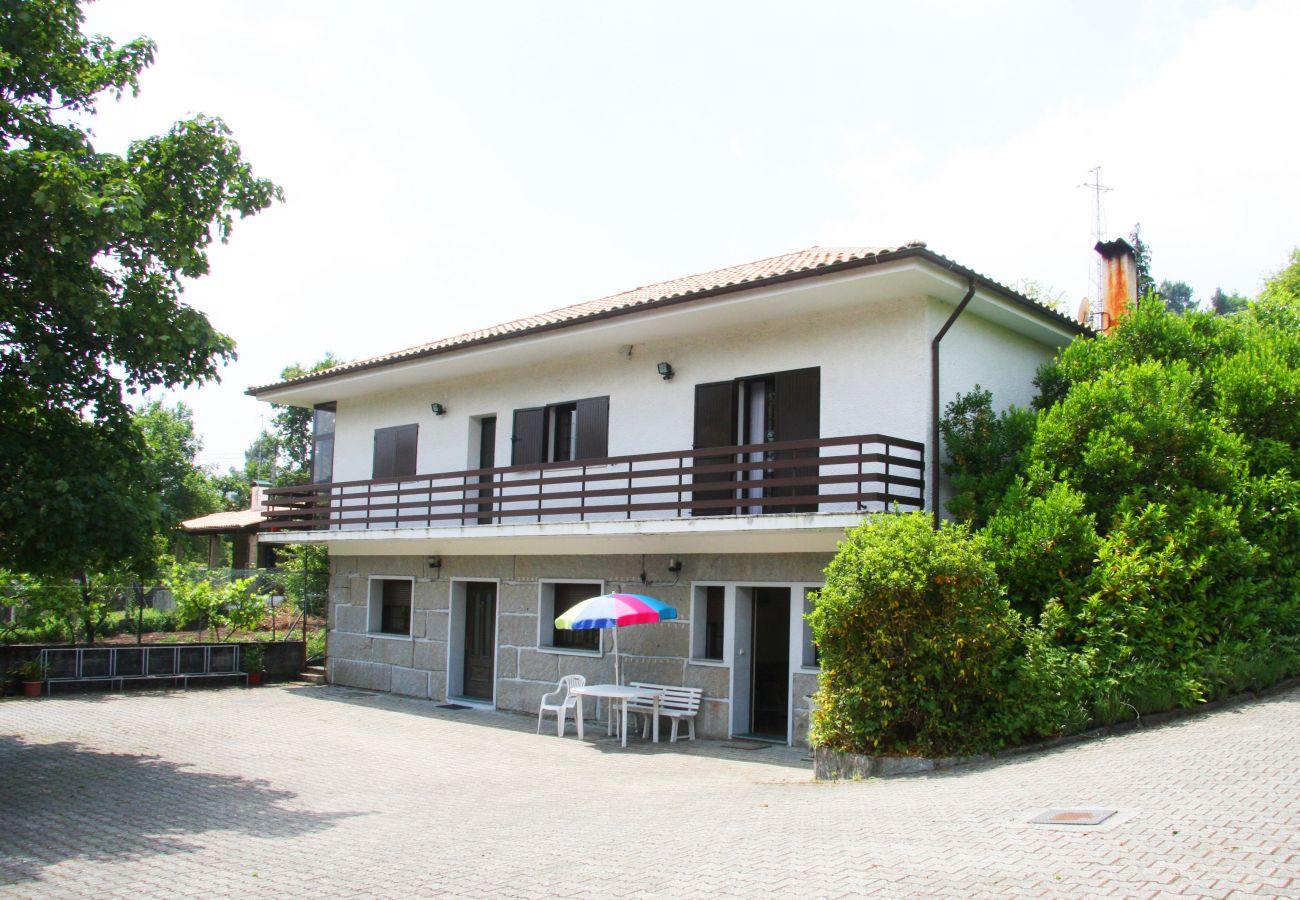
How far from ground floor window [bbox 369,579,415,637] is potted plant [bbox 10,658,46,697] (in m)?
5.51

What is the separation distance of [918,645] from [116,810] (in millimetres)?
7482

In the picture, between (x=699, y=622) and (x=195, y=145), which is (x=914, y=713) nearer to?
(x=699, y=622)

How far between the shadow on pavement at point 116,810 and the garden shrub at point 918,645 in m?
4.97

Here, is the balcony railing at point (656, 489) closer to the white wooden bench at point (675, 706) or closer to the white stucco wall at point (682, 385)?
the white stucco wall at point (682, 385)

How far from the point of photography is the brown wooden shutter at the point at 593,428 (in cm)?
1571

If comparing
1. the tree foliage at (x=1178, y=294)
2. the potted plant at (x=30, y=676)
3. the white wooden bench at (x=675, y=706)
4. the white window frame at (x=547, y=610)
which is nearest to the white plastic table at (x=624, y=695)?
the white wooden bench at (x=675, y=706)

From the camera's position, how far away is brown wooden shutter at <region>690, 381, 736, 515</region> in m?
14.0

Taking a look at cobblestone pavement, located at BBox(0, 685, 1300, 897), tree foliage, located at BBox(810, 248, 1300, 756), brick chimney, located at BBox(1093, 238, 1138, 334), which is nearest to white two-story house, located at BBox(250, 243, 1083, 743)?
tree foliage, located at BBox(810, 248, 1300, 756)

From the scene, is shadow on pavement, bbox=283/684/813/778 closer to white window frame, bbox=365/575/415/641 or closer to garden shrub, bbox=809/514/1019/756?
white window frame, bbox=365/575/415/641

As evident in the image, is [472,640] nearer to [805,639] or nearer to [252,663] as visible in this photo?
[252,663]

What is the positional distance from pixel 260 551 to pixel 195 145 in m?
30.9

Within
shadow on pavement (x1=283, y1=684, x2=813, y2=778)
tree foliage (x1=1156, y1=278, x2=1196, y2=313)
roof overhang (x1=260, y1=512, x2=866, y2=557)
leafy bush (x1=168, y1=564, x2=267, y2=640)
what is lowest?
shadow on pavement (x1=283, y1=684, x2=813, y2=778)

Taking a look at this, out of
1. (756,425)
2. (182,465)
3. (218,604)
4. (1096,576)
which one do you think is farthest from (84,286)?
(182,465)

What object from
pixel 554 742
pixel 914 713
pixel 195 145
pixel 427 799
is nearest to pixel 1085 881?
pixel 914 713
